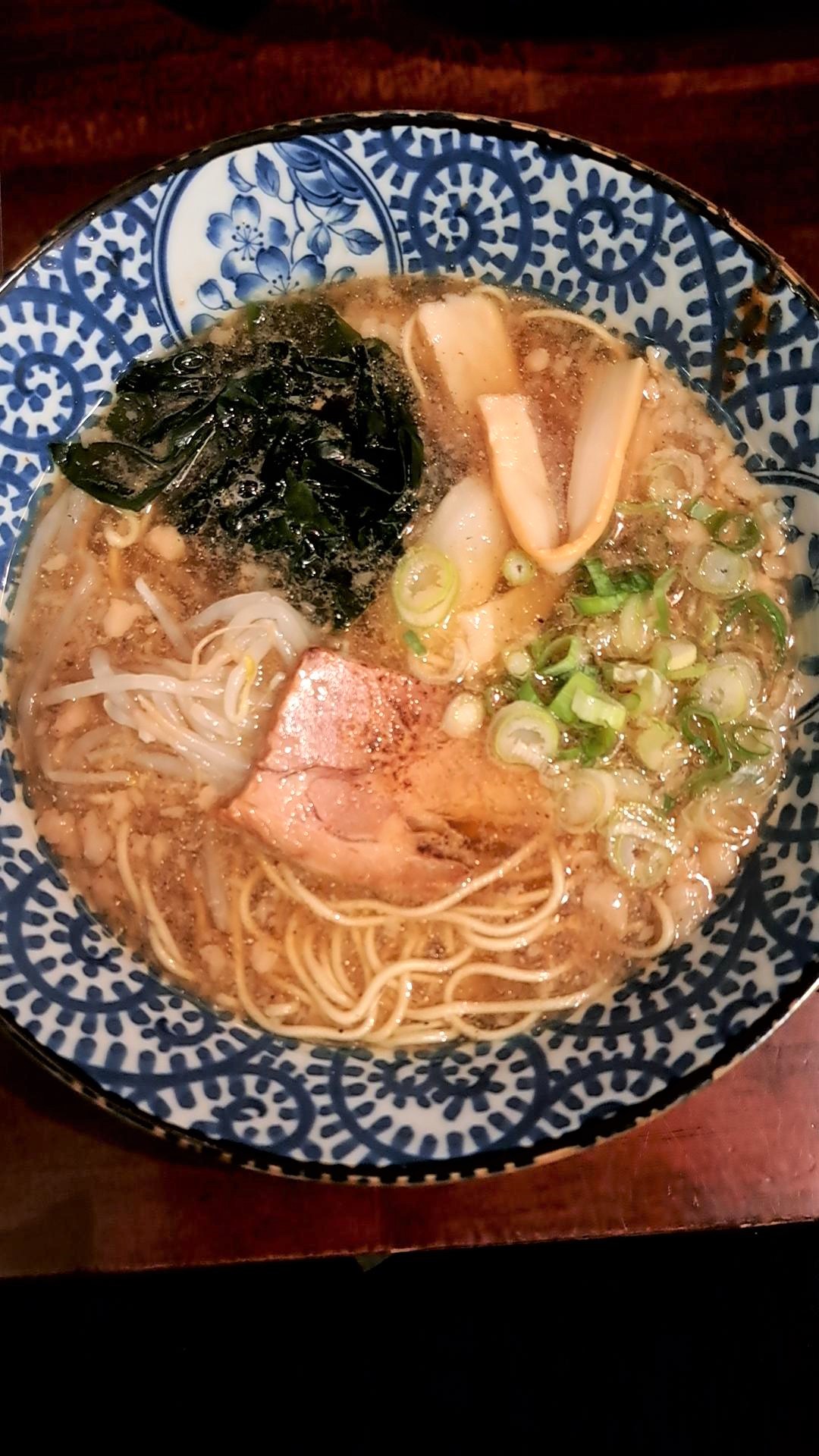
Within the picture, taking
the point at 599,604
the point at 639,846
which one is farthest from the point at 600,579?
the point at 639,846

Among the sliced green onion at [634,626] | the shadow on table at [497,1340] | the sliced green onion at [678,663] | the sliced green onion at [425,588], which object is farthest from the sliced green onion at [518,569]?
the shadow on table at [497,1340]

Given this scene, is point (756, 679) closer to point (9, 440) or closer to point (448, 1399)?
point (9, 440)

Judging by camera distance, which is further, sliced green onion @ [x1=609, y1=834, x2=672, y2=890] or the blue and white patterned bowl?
sliced green onion @ [x1=609, y1=834, x2=672, y2=890]

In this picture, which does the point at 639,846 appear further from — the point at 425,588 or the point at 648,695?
the point at 425,588

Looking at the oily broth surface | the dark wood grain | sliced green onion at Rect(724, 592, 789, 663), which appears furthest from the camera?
sliced green onion at Rect(724, 592, 789, 663)

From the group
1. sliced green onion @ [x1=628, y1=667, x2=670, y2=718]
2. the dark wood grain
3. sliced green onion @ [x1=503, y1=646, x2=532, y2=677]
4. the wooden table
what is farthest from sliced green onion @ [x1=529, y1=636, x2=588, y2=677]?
the wooden table

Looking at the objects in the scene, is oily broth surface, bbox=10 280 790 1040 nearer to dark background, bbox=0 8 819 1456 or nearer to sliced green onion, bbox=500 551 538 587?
sliced green onion, bbox=500 551 538 587

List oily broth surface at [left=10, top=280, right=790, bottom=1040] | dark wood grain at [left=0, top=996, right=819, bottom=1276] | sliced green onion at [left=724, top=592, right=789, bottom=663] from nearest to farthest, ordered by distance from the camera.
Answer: dark wood grain at [left=0, top=996, right=819, bottom=1276] → oily broth surface at [left=10, top=280, right=790, bottom=1040] → sliced green onion at [left=724, top=592, right=789, bottom=663]

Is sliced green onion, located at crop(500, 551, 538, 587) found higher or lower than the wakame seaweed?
lower
